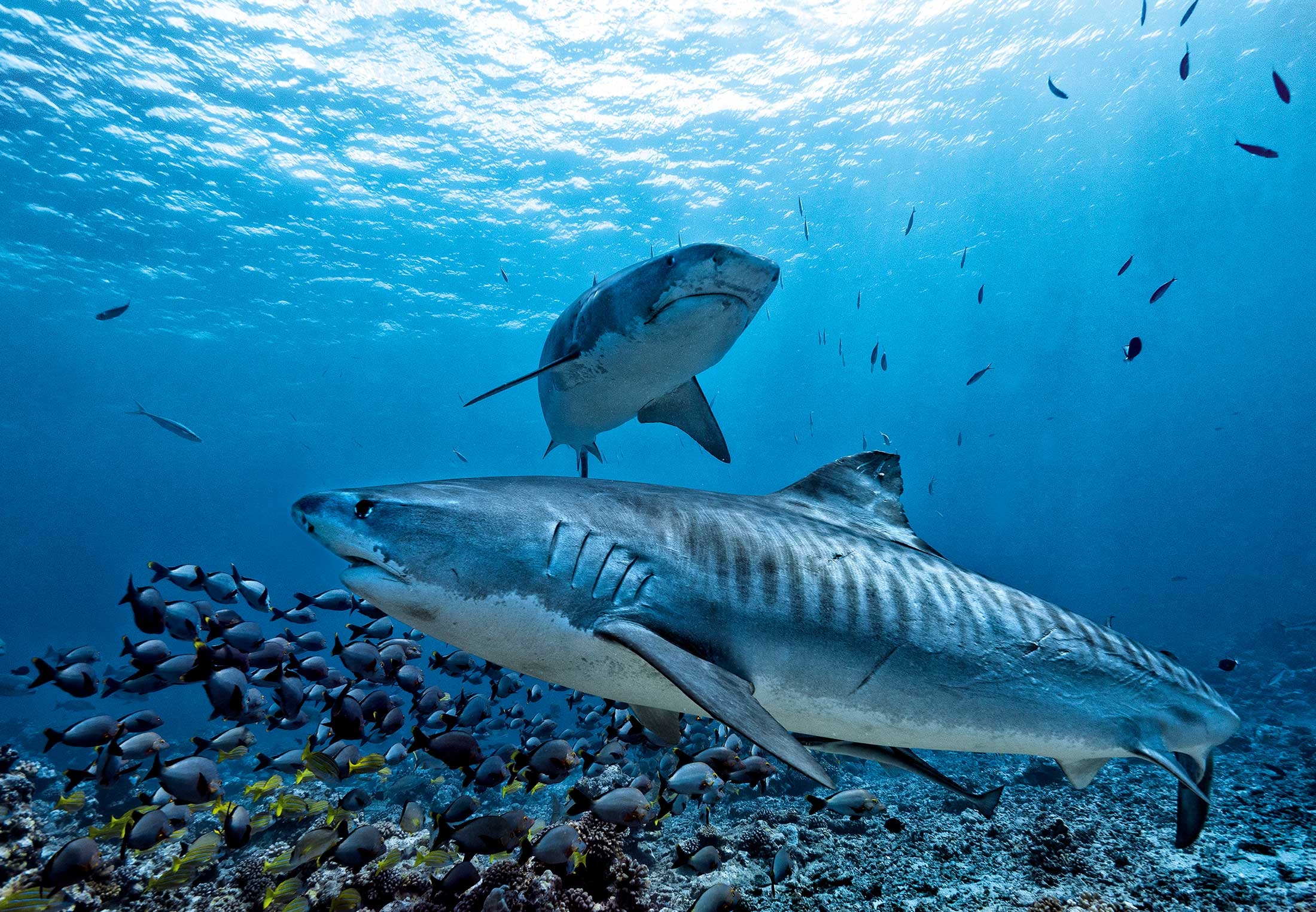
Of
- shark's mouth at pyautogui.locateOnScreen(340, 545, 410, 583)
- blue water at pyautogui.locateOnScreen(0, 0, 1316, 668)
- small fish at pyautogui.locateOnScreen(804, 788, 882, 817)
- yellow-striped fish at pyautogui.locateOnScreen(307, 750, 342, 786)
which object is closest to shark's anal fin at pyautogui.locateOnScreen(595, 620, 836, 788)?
shark's mouth at pyautogui.locateOnScreen(340, 545, 410, 583)

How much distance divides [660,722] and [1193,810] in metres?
3.26

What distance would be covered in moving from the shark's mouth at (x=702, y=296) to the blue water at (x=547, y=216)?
21361 millimetres

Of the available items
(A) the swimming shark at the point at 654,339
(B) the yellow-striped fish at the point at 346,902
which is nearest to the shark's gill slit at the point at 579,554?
(A) the swimming shark at the point at 654,339

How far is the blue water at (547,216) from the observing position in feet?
70.7

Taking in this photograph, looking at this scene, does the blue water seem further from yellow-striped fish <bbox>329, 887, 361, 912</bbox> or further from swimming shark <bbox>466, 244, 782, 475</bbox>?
yellow-striped fish <bbox>329, 887, 361, 912</bbox>

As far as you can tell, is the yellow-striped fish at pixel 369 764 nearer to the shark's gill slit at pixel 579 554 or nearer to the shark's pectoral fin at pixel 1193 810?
the shark's gill slit at pixel 579 554

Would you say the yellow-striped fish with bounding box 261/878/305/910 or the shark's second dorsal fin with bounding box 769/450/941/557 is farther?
the yellow-striped fish with bounding box 261/878/305/910

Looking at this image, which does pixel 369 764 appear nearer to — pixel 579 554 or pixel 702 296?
pixel 579 554

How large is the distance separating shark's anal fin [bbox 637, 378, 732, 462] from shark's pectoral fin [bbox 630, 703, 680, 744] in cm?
324

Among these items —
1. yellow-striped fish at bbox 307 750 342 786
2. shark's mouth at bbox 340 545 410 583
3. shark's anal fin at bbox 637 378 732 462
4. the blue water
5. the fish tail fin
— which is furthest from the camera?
the blue water

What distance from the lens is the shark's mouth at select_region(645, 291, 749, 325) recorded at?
13.7ft

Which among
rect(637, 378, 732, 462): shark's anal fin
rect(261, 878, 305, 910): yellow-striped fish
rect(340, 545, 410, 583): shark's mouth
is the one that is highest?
rect(637, 378, 732, 462): shark's anal fin

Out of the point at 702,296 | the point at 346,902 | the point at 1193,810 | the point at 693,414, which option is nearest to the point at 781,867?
the point at 1193,810

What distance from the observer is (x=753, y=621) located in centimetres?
213
